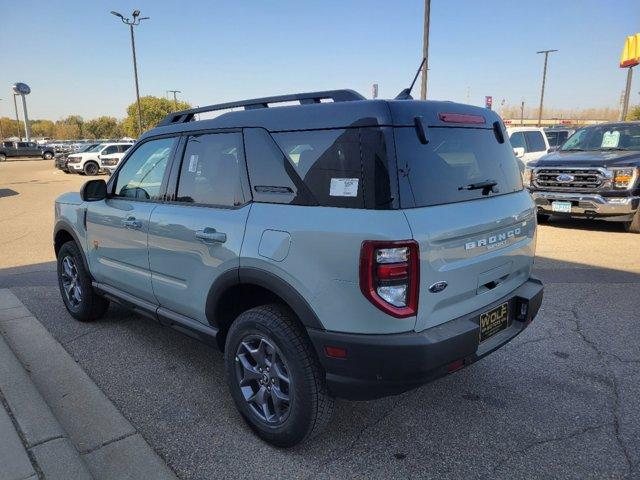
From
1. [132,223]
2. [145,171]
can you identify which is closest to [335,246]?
[132,223]

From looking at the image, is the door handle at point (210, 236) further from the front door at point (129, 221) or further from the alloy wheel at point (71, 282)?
the alloy wheel at point (71, 282)

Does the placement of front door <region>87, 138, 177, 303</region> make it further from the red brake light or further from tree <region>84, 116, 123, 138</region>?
tree <region>84, 116, 123, 138</region>

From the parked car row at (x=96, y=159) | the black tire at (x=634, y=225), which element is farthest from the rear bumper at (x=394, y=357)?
the parked car row at (x=96, y=159)

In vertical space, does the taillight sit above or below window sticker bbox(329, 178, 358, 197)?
below

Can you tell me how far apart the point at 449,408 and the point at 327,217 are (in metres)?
1.59

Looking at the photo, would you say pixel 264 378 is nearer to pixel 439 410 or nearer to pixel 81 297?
pixel 439 410

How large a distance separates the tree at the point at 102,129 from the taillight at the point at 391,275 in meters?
131

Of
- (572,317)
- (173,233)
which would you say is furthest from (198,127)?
(572,317)

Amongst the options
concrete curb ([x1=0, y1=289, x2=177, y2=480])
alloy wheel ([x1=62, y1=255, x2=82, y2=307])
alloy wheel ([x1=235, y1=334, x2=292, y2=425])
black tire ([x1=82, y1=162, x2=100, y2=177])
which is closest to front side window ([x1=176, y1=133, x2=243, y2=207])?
alloy wheel ([x1=235, y1=334, x2=292, y2=425])

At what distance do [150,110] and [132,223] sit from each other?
8787cm

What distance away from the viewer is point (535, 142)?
527 inches

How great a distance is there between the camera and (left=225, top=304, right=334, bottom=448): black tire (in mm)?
2461

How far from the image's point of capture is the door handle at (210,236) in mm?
2787

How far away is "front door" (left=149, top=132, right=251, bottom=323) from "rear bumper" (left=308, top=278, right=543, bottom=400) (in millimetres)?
794
